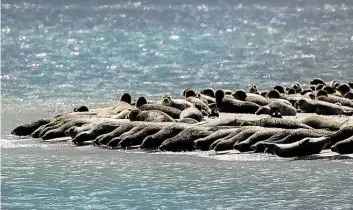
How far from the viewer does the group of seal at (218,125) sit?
21016mm

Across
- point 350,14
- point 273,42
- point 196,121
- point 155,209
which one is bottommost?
point 155,209

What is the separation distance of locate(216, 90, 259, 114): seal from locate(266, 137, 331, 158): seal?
682cm

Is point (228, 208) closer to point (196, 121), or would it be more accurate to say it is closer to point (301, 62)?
point (196, 121)

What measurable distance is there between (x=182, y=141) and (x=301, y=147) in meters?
2.74

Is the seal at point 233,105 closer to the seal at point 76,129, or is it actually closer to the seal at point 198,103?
the seal at point 198,103

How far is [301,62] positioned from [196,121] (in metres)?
36.4

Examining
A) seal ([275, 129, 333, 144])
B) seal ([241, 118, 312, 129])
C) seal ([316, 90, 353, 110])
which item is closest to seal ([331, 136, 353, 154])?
seal ([275, 129, 333, 144])

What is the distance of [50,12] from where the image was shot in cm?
17350

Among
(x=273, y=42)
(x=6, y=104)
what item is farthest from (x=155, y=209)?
(x=273, y=42)

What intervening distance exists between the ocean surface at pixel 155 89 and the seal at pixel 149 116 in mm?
1828

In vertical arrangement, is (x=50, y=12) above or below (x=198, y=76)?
above

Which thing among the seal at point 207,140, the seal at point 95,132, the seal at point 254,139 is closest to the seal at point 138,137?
the seal at point 95,132

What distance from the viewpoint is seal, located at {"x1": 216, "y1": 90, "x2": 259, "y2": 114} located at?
90.4ft

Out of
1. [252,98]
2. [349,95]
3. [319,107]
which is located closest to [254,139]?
[319,107]
